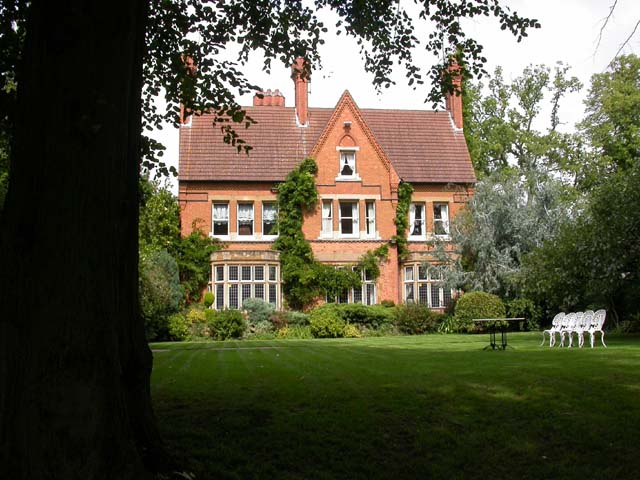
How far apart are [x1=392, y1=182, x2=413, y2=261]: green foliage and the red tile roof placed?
2.64 ft

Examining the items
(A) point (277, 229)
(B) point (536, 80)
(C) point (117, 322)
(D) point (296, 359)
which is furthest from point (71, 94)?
(B) point (536, 80)

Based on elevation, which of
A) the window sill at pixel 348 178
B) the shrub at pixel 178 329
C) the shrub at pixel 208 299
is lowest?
the shrub at pixel 178 329

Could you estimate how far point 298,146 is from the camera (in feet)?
120

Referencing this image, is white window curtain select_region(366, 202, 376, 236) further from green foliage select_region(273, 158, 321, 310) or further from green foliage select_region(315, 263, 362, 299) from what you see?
green foliage select_region(273, 158, 321, 310)

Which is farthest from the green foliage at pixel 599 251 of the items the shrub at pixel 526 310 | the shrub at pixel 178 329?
the shrub at pixel 178 329

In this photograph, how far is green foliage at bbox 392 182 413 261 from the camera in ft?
116

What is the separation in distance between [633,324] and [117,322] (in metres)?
26.1

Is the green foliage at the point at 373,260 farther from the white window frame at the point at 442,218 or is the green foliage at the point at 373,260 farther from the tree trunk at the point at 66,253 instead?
the tree trunk at the point at 66,253

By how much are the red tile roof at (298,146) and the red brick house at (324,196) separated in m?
0.06

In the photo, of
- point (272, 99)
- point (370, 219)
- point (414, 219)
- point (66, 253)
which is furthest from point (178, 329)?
point (66, 253)

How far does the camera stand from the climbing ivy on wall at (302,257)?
109ft

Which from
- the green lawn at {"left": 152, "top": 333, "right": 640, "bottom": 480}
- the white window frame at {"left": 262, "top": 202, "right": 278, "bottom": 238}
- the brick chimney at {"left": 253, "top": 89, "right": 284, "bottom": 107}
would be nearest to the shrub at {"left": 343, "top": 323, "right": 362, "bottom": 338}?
the white window frame at {"left": 262, "top": 202, "right": 278, "bottom": 238}

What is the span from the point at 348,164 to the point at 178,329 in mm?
13119

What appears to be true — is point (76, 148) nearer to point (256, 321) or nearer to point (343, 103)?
point (256, 321)
